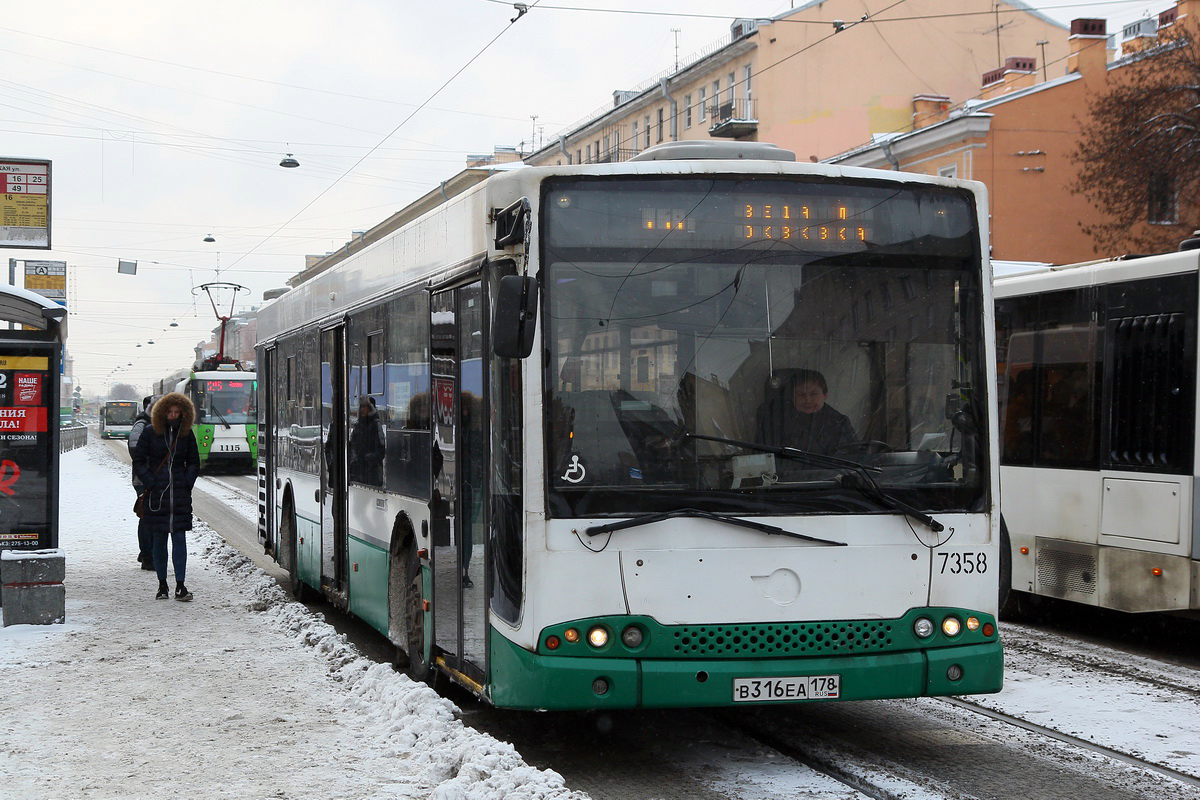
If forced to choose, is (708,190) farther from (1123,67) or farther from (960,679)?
(1123,67)

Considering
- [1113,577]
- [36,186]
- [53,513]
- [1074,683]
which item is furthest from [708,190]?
[36,186]

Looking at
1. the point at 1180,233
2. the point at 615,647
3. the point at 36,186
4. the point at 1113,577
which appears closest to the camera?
the point at 615,647

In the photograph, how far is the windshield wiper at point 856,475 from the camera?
6.39 m

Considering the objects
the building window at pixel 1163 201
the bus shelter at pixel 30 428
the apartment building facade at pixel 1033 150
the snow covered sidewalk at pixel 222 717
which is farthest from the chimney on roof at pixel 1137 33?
the snow covered sidewalk at pixel 222 717

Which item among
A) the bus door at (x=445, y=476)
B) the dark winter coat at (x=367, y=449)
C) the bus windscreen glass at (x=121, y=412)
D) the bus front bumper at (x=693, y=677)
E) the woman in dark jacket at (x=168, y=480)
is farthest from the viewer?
the bus windscreen glass at (x=121, y=412)

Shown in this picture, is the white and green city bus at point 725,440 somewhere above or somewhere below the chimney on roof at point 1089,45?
below

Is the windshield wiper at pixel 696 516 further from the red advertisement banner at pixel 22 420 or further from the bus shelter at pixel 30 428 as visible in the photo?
the red advertisement banner at pixel 22 420

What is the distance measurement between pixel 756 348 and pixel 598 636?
4.69 feet

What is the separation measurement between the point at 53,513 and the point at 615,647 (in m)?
7.15

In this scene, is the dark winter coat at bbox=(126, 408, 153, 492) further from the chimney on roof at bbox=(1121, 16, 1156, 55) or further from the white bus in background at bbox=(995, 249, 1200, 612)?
the chimney on roof at bbox=(1121, 16, 1156, 55)

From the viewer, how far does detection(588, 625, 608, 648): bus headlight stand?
20.5 feet

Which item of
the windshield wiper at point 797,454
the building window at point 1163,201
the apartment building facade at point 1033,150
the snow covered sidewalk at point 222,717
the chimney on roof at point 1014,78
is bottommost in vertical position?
the snow covered sidewalk at point 222,717

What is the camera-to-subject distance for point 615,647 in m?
6.25

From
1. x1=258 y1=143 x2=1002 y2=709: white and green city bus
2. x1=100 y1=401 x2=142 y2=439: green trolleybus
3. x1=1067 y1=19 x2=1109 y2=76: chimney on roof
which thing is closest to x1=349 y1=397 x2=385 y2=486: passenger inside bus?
x1=258 y1=143 x2=1002 y2=709: white and green city bus
